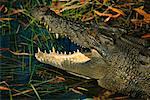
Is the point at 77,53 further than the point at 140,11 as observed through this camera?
No

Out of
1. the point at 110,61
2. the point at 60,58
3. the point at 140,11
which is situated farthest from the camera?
the point at 140,11

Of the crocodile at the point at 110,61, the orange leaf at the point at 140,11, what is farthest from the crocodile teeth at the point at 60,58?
the orange leaf at the point at 140,11

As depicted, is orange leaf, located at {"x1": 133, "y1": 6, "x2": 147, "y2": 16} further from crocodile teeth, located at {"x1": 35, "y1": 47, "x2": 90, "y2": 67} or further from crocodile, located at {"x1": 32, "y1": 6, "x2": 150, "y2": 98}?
crocodile teeth, located at {"x1": 35, "y1": 47, "x2": 90, "y2": 67}

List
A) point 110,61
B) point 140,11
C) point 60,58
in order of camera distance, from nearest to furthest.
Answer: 1. point 110,61
2. point 60,58
3. point 140,11

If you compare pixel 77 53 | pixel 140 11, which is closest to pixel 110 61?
pixel 77 53

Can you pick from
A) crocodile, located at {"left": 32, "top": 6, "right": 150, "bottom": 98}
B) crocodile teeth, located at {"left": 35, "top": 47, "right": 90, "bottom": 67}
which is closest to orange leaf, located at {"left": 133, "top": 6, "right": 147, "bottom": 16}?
crocodile, located at {"left": 32, "top": 6, "right": 150, "bottom": 98}

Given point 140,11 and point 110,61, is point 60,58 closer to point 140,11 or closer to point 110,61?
point 110,61

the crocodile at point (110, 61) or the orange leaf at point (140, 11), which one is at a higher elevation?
the orange leaf at point (140, 11)

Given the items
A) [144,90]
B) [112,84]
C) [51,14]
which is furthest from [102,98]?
[51,14]

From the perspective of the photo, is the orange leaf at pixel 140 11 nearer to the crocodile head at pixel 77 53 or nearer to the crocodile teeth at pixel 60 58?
the crocodile head at pixel 77 53
